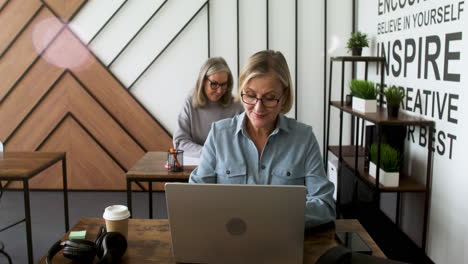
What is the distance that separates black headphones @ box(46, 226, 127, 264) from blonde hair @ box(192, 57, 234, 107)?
1.77 metres

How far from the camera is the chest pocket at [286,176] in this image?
160cm

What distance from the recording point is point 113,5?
13.7 feet

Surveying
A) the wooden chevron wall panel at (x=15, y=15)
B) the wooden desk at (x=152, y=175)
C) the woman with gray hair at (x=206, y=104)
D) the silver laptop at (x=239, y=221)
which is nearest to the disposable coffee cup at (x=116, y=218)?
the silver laptop at (x=239, y=221)

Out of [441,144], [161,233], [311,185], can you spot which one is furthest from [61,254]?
[441,144]

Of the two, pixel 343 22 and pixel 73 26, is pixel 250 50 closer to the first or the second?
pixel 343 22

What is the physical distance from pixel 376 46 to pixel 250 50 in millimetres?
1114

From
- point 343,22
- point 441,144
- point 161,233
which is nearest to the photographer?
point 161,233

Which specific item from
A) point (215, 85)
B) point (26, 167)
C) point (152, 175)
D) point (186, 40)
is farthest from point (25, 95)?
point (152, 175)

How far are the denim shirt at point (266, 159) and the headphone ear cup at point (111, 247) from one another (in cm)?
40

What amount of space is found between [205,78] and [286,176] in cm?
152

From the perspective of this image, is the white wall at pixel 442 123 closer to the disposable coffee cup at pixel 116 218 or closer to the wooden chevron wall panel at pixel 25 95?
the disposable coffee cup at pixel 116 218

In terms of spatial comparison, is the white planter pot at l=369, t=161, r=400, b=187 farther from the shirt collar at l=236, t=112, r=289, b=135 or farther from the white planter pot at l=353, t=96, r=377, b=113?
the shirt collar at l=236, t=112, r=289, b=135

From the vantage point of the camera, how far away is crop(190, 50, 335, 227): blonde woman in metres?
1.58

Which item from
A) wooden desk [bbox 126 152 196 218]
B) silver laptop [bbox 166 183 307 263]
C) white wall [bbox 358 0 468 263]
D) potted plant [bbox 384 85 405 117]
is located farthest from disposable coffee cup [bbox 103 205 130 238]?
potted plant [bbox 384 85 405 117]
